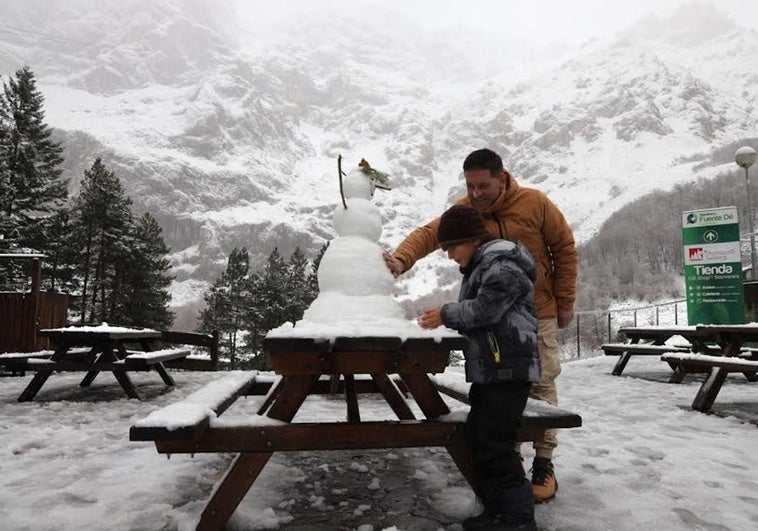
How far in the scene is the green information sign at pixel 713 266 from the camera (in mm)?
9555

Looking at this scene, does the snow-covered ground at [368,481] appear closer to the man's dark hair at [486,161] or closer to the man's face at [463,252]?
the man's face at [463,252]

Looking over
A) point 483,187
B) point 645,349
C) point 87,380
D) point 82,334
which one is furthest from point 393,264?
point 645,349

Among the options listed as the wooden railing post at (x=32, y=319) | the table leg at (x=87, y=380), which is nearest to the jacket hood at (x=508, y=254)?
the table leg at (x=87, y=380)

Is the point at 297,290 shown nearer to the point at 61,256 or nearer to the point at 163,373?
the point at 61,256

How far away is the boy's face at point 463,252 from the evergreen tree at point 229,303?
3612 cm

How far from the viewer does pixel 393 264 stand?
296 centimetres

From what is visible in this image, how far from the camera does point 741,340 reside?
5746mm

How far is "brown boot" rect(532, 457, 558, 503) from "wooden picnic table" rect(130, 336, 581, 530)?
545 millimetres

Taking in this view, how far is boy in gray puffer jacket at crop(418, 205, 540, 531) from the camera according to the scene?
2271 mm

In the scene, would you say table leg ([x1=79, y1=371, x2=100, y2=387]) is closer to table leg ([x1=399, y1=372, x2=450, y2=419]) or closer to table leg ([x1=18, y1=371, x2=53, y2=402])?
table leg ([x1=18, y1=371, x2=53, y2=402])

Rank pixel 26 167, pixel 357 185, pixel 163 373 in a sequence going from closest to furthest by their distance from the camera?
pixel 357 185 < pixel 163 373 < pixel 26 167

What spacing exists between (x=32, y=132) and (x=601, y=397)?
101ft

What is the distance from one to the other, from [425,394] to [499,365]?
46cm

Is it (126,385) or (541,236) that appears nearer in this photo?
(541,236)
